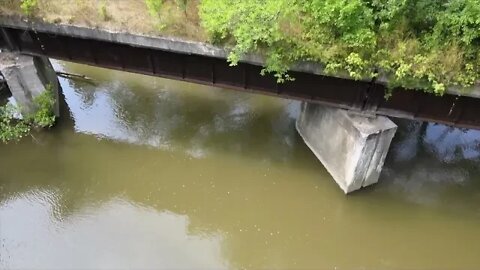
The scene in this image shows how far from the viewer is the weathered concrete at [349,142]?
9.04 meters

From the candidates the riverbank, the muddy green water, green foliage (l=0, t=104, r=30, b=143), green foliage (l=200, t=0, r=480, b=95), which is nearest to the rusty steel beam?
the riverbank

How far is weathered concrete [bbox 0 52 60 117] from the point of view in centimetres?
1060

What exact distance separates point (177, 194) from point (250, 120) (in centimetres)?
322

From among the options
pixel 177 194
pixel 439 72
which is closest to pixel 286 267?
pixel 177 194

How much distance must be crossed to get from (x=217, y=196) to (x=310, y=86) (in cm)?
325

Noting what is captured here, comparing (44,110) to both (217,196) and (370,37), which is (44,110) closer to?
(217,196)

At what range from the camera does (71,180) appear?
1018 cm

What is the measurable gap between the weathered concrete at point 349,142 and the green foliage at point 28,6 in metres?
6.71

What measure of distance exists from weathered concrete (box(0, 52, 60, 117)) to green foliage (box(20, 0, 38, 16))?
1371 millimetres

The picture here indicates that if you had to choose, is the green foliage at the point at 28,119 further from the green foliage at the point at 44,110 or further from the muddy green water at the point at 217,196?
the muddy green water at the point at 217,196

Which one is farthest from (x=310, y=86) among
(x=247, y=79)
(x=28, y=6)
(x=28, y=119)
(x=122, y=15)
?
→ (x=28, y=119)

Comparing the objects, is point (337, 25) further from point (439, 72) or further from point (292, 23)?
point (439, 72)

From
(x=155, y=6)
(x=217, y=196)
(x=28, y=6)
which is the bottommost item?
(x=217, y=196)

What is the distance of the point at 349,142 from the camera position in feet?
30.9
